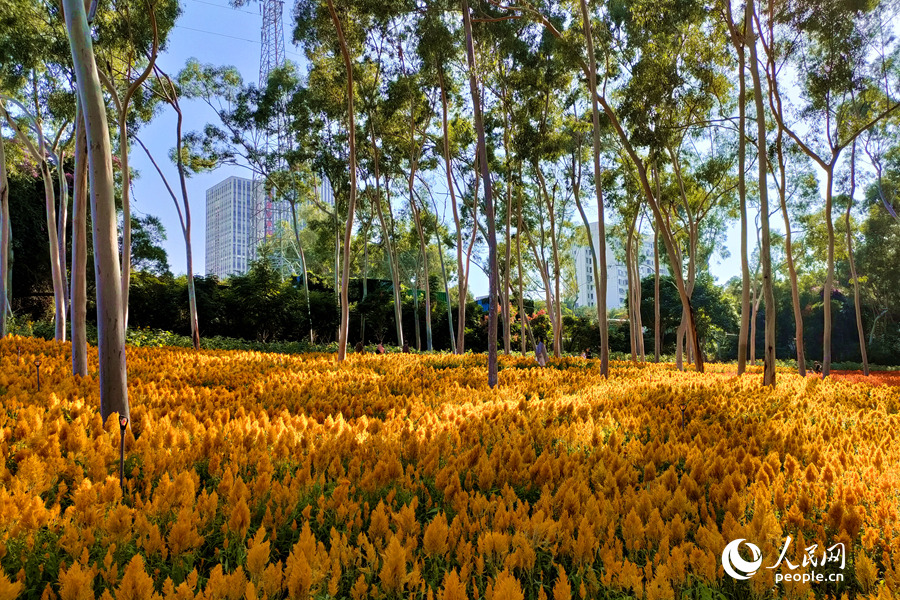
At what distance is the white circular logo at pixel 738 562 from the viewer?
1.82 meters

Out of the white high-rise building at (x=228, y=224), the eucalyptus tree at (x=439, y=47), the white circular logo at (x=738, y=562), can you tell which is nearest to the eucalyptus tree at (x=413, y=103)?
the eucalyptus tree at (x=439, y=47)

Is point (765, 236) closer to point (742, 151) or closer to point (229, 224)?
point (742, 151)

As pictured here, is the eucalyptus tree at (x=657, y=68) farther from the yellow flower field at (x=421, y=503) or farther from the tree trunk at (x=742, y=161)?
the yellow flower field at (x=421, y=503)

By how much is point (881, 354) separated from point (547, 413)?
32.5 meters

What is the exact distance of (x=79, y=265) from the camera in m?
5.78

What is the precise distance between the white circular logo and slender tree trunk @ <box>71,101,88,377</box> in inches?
249

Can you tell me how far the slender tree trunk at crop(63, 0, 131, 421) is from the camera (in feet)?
12.1

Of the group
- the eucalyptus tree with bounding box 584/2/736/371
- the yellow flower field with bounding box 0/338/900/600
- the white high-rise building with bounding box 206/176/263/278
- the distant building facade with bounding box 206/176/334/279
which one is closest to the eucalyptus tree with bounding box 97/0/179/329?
the yellow flower field with bounding box 0/338/900/600

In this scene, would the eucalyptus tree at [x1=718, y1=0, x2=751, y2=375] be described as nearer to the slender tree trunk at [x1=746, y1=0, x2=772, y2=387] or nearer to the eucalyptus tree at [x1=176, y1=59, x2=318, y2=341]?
the slender tree trunk at [x1=746, y1=0, x2=772, y2=387]

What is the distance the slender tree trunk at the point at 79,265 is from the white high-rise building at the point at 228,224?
41.9 metres

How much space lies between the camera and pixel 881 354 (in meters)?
27.6

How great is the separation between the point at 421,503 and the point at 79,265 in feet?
18.0

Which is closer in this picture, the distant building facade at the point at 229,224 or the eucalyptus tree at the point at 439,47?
the eucalyptus tree at the point at 439,47

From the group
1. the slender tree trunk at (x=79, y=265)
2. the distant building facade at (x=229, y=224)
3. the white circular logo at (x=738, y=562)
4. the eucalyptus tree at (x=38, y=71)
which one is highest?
the distant building facade at (x=229, y=224)
